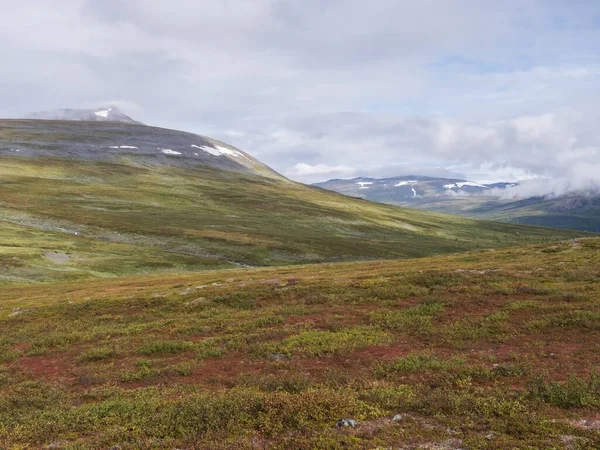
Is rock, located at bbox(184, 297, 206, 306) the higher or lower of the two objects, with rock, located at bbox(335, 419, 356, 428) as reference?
lower

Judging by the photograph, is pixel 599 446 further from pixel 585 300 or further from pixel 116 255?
pixel 116 255

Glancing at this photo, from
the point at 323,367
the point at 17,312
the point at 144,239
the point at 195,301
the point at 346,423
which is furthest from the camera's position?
the point at 144,239

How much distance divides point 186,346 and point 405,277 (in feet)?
79.5

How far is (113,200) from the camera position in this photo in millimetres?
188500

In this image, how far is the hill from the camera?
15125 mm

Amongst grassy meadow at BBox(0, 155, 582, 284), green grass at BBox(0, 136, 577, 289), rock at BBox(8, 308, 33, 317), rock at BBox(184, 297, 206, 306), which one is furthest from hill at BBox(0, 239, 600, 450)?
green grass at BBox(0, 136, 577, 289)

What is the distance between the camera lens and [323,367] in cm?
2262

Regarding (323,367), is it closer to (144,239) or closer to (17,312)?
(17,312)

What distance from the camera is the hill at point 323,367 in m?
15.1

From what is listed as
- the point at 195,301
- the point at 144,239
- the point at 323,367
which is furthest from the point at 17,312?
the point at 144,239

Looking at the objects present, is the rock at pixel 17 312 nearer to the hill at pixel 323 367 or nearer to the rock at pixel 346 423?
the hill at pixel 323 367

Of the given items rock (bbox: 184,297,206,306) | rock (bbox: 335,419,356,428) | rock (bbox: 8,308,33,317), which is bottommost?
rock (bbox: 8,308,33,317)

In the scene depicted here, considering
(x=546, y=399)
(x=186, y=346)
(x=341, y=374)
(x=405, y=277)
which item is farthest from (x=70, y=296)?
(x=546, y=399)

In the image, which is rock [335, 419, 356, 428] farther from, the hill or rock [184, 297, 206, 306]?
rock [184, 297, 206, 306]
